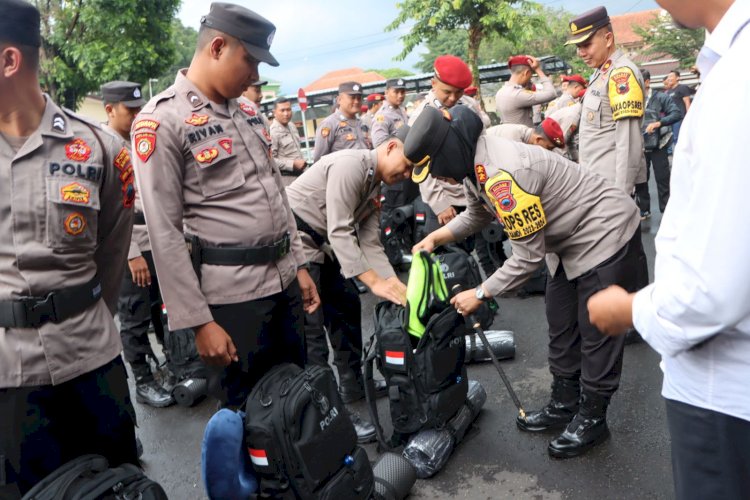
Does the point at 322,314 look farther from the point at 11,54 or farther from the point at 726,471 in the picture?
the point at 726,471

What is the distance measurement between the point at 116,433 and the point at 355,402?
192 cm

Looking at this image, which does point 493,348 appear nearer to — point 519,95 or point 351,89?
point 519,95

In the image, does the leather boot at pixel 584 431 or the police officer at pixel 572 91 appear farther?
the police officer at pixel 572 91

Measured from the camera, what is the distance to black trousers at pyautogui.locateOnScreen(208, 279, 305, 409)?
2340 mm

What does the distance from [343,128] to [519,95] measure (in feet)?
7.78

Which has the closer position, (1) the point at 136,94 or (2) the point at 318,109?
(1) the point at 136,94

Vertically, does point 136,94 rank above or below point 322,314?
above

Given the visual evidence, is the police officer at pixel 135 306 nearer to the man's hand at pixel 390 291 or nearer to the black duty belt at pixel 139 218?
the black duty belt at pixel 139 218

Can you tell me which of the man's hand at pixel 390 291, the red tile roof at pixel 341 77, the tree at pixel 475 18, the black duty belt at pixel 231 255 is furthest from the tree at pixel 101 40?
the red tile roof at pixel 341 77

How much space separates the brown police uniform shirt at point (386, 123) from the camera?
7.84 m

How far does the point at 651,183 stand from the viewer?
1084cm

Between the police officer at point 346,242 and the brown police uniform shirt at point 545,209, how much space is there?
0.52 metres

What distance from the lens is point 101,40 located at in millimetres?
14602

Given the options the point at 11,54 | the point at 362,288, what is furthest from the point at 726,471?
the point at 362,288
